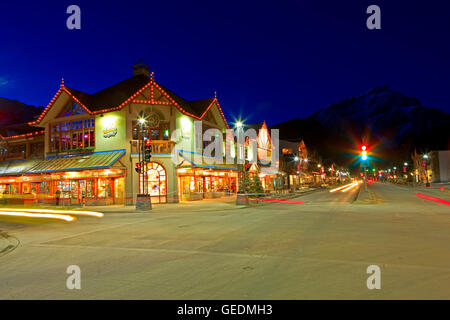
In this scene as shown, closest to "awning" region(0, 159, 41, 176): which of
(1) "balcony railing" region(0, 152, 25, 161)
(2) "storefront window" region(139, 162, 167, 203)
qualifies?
(1) "balcony railing" region(0, 152, 25, 161)

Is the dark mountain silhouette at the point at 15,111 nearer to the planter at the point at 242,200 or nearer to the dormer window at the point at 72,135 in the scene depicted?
the dormer window at the point at 72,135

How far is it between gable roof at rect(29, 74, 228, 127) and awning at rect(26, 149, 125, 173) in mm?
3937

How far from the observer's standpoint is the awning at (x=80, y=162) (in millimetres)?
28500

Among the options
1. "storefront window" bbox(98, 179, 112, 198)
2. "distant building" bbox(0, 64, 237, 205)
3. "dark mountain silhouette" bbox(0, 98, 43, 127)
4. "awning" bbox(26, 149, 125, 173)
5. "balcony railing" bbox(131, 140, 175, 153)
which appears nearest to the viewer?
"awning" bbox(26, 149, 125, 173)

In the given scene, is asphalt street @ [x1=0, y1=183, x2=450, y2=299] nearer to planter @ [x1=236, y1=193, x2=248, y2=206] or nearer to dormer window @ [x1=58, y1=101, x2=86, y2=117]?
planter @ [x1=236, y1=193, x2=248, y2=206]

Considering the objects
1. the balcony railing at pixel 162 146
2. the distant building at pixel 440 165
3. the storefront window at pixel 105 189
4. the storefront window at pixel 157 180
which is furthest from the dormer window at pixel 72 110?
the distant building at pixel 440 165

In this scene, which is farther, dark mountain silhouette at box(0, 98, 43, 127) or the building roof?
dark mountain silhouette at box(0, 98, 43, 127)

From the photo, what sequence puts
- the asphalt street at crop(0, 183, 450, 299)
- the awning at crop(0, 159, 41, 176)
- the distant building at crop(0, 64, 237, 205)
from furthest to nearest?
the awning at crop(0, 159, 41, 176) → the distant building at crop(0, 64, 237, 205) → the asphalt street at crop(0, 183, 450, 299)

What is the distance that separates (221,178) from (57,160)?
56.6 ft

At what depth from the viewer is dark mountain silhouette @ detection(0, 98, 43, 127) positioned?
129775mm

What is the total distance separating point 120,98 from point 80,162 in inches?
269

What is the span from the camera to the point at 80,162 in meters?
30.2

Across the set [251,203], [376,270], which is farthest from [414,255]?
[251,203]
